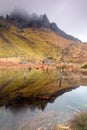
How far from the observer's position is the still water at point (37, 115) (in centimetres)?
2453

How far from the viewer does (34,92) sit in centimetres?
4566

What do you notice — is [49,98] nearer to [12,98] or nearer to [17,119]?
[12,98]

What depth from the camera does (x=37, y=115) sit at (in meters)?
28.8


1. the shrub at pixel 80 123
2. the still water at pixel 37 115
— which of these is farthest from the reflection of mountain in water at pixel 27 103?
the shrub at pixel 80 123

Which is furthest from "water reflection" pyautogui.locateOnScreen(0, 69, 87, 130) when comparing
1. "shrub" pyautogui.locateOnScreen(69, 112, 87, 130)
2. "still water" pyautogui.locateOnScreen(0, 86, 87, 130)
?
"shrub" pyautogui.locateOnScreen(69, 112, 87, 130)

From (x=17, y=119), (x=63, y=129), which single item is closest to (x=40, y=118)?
(x=17, y=119)

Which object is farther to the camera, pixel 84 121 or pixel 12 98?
pixel 12 98

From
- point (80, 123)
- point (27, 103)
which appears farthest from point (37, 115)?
point (80, 123)

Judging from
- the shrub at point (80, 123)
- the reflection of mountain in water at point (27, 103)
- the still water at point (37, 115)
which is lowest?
the reflection of mountain in water at point (27, 103)

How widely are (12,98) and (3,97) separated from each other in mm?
1252

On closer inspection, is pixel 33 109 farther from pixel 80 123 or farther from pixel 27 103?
pixel 80 123

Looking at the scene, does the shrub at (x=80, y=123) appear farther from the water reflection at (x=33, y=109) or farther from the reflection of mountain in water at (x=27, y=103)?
the reflection of mountain in water at (x=27, y=103)

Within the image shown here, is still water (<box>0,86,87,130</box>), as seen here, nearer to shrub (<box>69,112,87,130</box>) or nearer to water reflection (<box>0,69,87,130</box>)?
water reflection (<box>0,69,87,130</box>)

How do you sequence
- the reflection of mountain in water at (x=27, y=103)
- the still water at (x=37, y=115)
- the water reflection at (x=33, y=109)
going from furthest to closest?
the reflection of mountain in water at (x=27, y=103)
the water reflection at (x=33, y=109)
the still water at (x=37, y=115)
